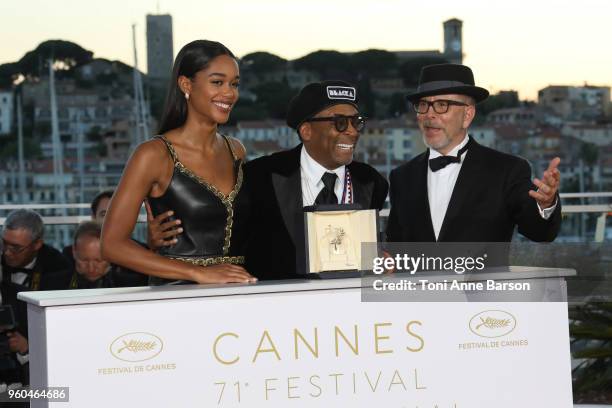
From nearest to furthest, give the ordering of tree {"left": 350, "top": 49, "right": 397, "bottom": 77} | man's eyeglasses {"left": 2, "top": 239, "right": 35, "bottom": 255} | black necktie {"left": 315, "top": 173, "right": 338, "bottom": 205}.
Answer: black necktie {"left": 315, "top": 173, "right": 338, "bottom": 205}
man's eyeglasses {"left": 2, "top": 239, "right": 35, "bottom": 255}
tree {"left": 350, "top": 49, "right": 397, "bottom": 77}

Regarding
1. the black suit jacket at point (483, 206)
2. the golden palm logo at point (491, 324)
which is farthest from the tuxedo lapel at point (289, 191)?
the golden palm logo at point (491, 324)

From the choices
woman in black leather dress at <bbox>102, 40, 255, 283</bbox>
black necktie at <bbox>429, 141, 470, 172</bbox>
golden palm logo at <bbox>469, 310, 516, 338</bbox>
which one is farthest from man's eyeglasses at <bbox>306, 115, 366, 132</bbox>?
golden palm logo at <bbox>469, 310, 516, 338</bbox>

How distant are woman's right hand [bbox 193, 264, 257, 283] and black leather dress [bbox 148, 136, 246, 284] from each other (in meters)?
0.10

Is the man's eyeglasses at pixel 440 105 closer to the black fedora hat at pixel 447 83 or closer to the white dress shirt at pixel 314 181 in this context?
the black fedora hat at pixel 447 83

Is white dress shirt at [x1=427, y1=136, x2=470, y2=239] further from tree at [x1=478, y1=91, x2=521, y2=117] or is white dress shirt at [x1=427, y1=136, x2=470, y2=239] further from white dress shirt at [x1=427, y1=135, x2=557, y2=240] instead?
tree at [x1=478, y1=91, x2=521, y2=117]

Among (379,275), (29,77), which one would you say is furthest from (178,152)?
(29,77)

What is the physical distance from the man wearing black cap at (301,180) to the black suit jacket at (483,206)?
230mm

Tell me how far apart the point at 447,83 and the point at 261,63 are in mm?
77990

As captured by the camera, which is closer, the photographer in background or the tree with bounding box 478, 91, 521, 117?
the photographer in background

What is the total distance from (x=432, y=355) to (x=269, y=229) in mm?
544

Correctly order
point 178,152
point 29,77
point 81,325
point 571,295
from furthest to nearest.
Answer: point 29,77, point 571,295, point 178,152, point 81,325

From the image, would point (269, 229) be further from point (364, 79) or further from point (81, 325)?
point (364, 79)

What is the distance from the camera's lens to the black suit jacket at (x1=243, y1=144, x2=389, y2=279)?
2.96 meters

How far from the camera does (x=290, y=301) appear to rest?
104 inches
